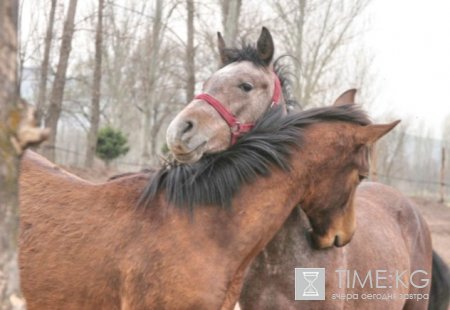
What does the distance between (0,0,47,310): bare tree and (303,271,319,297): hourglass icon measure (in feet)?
6.88

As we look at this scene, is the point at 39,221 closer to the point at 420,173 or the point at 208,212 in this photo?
the point at 208,212

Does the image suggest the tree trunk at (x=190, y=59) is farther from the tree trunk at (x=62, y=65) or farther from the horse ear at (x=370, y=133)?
the horse ear at (x=370, y=133)

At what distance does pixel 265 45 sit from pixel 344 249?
154cm

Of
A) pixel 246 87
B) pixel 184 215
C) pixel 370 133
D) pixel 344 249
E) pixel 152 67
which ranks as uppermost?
pixel 152 67

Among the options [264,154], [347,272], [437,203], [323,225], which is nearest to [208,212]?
[264,154]

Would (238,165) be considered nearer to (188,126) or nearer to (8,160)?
(188,126)

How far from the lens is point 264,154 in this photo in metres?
3.35

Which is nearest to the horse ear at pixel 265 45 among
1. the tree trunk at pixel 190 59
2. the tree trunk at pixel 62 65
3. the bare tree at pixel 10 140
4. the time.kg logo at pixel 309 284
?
the time.kg logo at pixel 309 284

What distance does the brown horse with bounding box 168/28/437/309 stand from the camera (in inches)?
141

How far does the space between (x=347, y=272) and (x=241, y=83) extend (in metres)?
1.47

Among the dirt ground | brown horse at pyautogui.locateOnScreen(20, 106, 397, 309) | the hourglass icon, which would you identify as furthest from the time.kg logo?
the dirt ground

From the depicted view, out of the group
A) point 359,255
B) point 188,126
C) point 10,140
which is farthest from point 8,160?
point 359,255

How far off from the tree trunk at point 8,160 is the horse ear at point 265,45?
9.06 feet

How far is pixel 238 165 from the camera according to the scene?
331 centimetres
